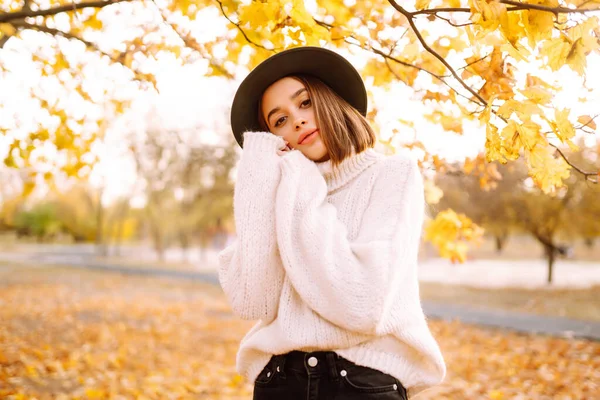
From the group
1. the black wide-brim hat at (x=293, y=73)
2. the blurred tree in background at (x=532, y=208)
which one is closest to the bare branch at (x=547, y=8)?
the black wide-brim hat at (x=293, y=73)

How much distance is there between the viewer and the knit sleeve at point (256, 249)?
1.71 m

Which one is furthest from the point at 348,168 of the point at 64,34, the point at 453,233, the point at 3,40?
the point at 3,40

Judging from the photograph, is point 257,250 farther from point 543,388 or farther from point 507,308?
point 507,308

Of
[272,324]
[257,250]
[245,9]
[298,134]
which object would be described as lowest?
[272,324]

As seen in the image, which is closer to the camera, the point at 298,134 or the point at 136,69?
the point at 298,134

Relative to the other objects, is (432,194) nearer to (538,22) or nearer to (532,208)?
(538,22)

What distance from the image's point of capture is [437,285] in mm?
17406

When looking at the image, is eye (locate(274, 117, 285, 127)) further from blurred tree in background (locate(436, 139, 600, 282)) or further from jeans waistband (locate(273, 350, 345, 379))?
blurred tree in background (locate(436, 139, 600, 282))

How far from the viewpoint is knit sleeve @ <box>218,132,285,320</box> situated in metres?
1.71

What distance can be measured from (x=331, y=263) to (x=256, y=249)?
0.91 feet

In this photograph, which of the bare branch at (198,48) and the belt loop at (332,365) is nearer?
the belt loop at (332,365)

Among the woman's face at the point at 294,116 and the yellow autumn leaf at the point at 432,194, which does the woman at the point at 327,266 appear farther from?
the yellow autumn leaf at the point at 432,194

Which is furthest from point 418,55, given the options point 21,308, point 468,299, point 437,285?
point 437,285

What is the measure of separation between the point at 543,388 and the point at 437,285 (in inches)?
473
